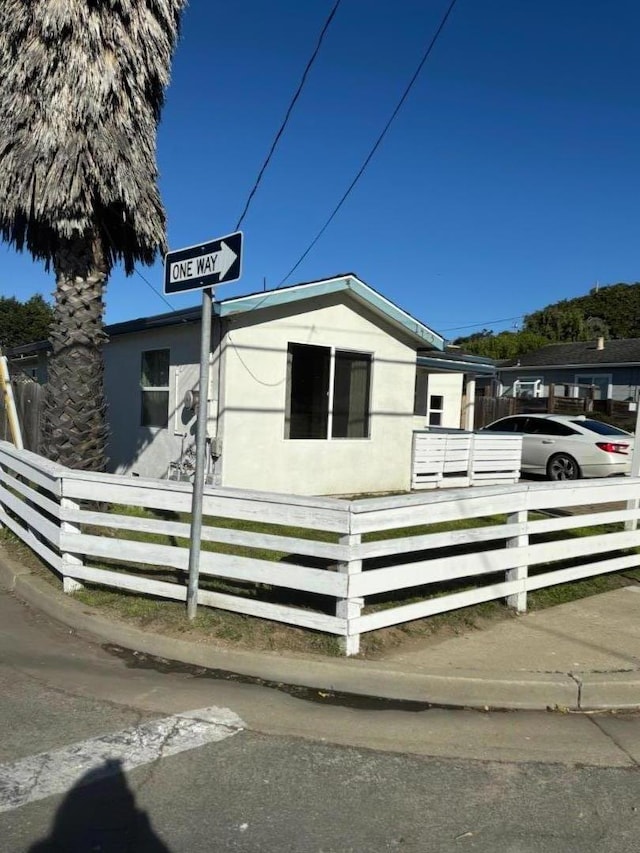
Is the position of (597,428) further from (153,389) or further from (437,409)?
(153,389)

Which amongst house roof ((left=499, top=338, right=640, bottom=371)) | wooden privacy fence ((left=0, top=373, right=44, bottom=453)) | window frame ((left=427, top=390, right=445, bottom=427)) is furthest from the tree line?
wooden privacy fence ((left=0, top=373, right=44, bottom=453))

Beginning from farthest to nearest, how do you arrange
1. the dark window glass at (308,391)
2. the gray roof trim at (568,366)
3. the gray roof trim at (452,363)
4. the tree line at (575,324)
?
1. the tree line at (575,324)
2. the gray roof trim at (568,366)
3. the gray roof trim at (452,363)
4. the dark window glass at (308,391)

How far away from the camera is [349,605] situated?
4762 mm

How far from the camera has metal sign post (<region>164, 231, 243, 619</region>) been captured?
16.3 ft

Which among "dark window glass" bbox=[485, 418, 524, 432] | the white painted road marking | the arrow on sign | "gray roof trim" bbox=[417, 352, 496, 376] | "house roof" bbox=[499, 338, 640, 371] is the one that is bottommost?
the white painted road marking

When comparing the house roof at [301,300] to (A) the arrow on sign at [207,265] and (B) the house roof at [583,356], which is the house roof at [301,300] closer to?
(A) the arrow on sign at [207,265]

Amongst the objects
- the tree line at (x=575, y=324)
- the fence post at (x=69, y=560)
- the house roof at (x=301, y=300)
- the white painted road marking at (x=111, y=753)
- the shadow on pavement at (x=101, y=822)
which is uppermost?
the tree line at (x=575, y=324)

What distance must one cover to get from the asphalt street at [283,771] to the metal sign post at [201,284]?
35.0 inches

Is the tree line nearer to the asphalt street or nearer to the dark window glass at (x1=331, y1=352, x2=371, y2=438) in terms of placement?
the dark window glass at (x1=331, y1=352, x2=371, y2=438)

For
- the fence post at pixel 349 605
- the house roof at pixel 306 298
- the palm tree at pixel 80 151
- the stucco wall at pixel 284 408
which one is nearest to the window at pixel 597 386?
the house roof at pixel 306 298

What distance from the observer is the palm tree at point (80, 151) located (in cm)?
787

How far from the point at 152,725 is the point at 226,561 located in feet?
4.84

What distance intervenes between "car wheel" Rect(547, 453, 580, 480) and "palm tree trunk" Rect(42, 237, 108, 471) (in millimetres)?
10611

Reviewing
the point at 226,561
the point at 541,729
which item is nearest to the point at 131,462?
the point at 226,561
